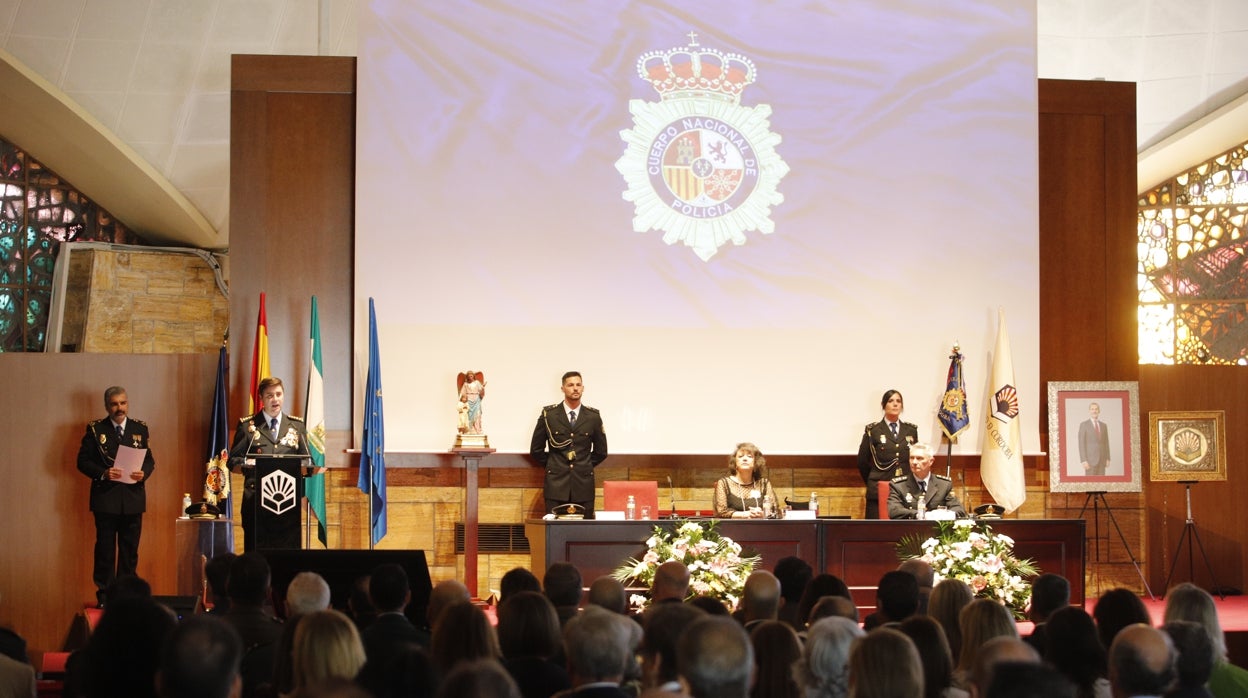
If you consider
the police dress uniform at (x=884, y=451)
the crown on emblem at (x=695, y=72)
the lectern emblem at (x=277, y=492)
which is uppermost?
the crown on emblem at (x=695, y=72)

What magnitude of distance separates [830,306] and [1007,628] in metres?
6.40

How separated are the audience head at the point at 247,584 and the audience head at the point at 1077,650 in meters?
2.65

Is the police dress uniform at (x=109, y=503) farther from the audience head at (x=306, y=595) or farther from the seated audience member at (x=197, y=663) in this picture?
the seated audience member at (x=197, y=663)

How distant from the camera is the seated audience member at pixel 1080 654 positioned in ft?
13.7

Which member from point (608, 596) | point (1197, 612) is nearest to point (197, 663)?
point (608, 596)

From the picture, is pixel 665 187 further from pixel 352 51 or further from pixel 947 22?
pixel 352 51

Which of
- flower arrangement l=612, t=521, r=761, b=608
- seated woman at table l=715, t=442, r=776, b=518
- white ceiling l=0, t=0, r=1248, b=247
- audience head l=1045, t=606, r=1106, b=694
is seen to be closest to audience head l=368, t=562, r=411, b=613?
audience head l=1045, t=606, r=1106, b=694

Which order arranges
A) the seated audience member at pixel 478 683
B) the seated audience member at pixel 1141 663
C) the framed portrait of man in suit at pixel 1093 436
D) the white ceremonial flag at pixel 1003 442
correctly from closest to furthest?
the seated audience member at pixel 478 683 → the seated audience member at pixel 1141 663 → the white ceremonial flag at pixel 1003 442 → the framed portrait of man in suit at pixel 1093 436

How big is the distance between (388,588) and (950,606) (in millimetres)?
1879

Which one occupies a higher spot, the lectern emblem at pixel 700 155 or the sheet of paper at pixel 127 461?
the lectern emblem at pixel 700 155

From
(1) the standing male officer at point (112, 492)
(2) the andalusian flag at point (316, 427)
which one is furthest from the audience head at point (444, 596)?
(1) the standing male officer at point (112, 492)

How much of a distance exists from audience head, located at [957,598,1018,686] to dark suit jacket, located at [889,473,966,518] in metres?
4.53

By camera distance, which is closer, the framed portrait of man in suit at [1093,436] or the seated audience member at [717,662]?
the seated audience member at [717,662]

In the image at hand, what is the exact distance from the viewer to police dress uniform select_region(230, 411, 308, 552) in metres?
8.31
